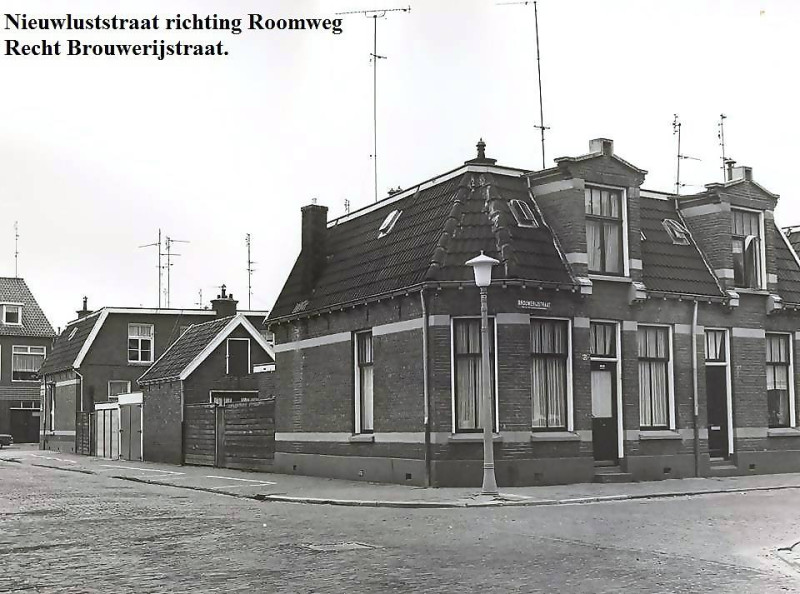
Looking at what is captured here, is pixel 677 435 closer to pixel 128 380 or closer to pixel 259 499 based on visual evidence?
pixel 259 499

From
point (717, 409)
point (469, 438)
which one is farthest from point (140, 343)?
point (717, 409)

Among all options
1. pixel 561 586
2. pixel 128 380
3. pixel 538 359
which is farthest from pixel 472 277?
pixel 128 380

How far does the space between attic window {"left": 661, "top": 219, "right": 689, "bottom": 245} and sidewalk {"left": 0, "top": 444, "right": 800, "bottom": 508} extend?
6.41 meters

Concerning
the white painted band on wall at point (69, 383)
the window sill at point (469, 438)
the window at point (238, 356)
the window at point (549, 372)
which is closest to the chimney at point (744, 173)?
the window at point (549, 372)

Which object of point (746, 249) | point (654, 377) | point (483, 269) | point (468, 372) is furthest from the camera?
point (746, 249)

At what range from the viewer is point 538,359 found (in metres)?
23.2

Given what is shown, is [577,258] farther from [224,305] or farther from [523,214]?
[224,305]

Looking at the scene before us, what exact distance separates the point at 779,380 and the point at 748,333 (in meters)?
2.01

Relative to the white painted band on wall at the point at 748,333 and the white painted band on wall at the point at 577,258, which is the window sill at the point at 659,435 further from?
the white painted band on wall at the point at 577,258

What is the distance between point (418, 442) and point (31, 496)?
9.04 metres

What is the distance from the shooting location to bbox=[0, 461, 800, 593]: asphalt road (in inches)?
416

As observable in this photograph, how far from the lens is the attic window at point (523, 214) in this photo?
78.1ft

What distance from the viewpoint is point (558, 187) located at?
24250 mm

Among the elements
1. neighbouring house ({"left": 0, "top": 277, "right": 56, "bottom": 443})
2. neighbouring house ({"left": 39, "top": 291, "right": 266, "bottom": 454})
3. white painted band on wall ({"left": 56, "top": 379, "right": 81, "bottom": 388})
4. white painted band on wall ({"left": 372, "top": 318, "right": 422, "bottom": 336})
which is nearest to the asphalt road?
white painted band on wall ({"left": 372, "top": 318, "right": 422, "bottom": 336})
